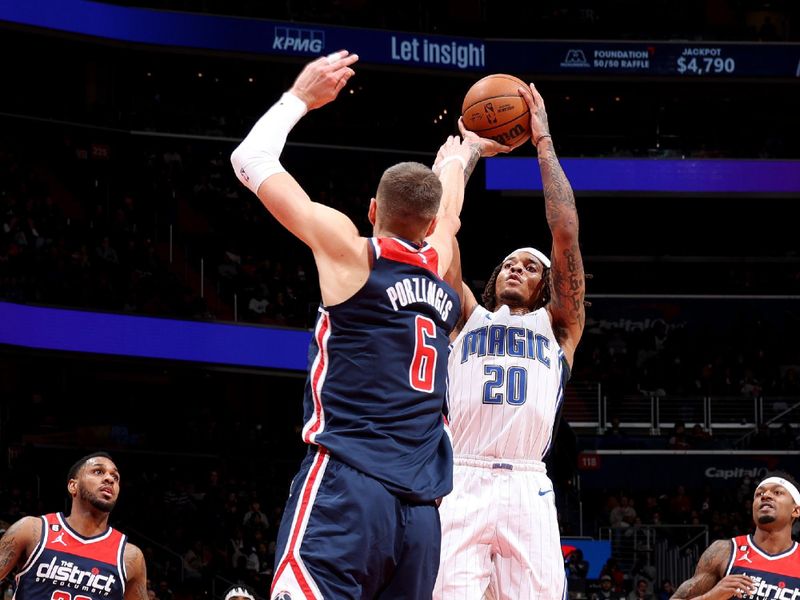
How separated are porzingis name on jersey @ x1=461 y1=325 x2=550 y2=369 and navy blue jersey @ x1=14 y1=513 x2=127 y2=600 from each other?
303cm

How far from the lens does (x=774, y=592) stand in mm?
7199

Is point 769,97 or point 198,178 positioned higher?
point 769,97

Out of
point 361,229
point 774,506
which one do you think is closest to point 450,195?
point 774,506

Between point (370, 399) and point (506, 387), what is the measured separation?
1785 mm

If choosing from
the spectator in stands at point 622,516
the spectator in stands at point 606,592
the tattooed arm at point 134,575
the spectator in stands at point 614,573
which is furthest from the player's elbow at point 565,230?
the spectator in stands at point 622,516

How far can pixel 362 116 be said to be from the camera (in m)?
26.6

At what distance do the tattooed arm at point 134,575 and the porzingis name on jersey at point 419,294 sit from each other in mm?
4200

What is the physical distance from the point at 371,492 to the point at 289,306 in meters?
17.7

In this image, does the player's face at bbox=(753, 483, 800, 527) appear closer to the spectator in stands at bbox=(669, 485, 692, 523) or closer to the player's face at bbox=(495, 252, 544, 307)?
the player's face at bbox=(495, 252, 544, 307)

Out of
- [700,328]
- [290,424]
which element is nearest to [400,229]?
[290,424]

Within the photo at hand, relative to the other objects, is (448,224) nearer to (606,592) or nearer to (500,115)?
(500,115)

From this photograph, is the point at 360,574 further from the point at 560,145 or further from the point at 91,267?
the point at 560,145

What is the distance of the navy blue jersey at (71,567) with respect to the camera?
23.7ft

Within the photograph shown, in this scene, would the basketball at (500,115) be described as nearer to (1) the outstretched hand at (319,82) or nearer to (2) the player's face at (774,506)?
(1) the outstretched hand at (319,82)
